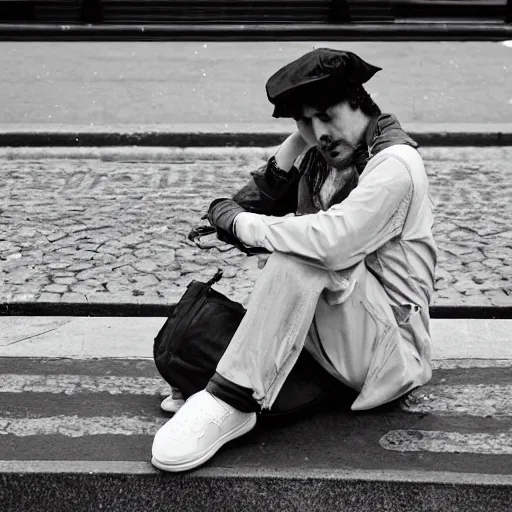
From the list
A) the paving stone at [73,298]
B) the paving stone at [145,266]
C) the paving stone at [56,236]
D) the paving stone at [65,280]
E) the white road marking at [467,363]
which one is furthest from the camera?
the paving stone at [56,236]

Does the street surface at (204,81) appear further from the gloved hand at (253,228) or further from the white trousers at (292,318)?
the white trousers at (292,318)

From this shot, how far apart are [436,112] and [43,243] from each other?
169 inches

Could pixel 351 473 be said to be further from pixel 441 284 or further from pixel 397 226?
pixel 441 284

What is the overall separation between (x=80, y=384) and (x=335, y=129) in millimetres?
1431

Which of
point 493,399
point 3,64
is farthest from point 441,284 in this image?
point 3,64

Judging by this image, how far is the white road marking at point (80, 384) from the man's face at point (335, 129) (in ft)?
3.64

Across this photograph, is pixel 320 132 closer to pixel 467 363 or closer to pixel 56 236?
pixel 467 363

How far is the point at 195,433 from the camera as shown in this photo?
2.89 meters

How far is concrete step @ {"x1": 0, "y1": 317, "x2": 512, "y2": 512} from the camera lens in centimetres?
288

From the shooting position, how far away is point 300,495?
2.90m

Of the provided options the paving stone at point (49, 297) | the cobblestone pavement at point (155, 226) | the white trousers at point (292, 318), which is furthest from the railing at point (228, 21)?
the white trousers at point (292, 318)

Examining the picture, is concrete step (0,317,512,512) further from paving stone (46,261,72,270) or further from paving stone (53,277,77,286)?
paving stone (46,261,72,270)

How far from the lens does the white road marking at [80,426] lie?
3.21m

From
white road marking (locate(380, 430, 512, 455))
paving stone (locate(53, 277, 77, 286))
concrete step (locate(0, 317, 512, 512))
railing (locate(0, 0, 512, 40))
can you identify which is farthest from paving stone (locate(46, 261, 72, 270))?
railing (locate(0, 0, 512, 40))
